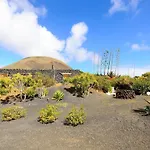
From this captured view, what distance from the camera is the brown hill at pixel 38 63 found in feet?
355

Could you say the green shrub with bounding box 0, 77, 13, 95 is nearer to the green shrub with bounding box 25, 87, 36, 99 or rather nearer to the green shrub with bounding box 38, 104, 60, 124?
the green shrub with bounding box 25, 87, 36, 99

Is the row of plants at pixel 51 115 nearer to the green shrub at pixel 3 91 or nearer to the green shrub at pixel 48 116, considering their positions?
the green shrub at pixel 48 116

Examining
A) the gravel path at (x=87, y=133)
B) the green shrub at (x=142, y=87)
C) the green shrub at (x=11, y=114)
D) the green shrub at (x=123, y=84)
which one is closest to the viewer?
the gravel path at (x=87, y=133)

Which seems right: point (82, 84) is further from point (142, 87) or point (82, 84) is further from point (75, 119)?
point (75, 119)

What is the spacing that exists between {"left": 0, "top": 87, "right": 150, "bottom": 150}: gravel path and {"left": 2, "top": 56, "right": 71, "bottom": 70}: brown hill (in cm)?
8926

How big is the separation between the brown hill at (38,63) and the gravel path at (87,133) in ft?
293

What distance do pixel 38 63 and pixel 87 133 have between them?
101516mm

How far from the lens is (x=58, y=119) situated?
1786cm

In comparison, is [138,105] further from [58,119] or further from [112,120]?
[58,119]

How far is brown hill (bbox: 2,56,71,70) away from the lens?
108 metres

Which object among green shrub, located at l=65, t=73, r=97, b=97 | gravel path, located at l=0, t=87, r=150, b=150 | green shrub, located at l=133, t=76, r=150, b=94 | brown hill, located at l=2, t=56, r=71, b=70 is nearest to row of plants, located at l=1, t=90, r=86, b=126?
gravel path, located at l=0, t=87, r=150, b=150

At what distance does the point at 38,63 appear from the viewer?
375ft

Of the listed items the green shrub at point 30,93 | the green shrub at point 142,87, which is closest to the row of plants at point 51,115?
the green shrub at point 30,93

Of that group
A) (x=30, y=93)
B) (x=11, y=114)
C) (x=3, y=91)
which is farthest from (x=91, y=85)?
(x=11, y=114)
